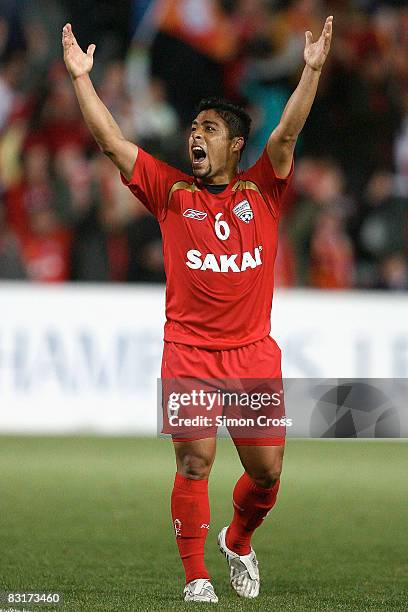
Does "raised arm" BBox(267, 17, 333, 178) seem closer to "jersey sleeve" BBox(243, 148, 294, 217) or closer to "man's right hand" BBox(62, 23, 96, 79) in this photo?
"jersey sleeve" BBox(243, 148, 294, 217)

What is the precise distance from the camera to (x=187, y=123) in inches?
612

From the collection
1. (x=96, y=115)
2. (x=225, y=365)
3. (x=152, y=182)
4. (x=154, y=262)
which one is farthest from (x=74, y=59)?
(x=154, y=262)

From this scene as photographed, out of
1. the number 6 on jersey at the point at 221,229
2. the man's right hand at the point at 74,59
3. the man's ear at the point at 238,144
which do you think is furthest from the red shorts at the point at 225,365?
the man's right hand at the point at 74,59

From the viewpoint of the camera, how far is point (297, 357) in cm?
1347

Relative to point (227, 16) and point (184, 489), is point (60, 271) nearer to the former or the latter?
point (227, 16)

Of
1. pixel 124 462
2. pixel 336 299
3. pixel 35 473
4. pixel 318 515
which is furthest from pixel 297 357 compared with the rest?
pixel 318 515

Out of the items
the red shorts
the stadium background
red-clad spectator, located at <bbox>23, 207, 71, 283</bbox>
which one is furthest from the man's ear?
red-clad spectator, located at <bbox>23, 207, 71, 283</bbox>

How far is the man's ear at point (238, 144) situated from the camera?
642 cm

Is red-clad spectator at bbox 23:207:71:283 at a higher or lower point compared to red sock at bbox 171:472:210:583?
higher

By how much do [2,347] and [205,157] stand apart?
7.33 meters

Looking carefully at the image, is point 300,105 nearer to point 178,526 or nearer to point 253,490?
point 253,490

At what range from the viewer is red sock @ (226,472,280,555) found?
257 inches

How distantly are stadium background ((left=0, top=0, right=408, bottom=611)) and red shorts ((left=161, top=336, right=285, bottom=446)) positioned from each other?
4.84 ft

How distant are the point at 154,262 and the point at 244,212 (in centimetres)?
813
